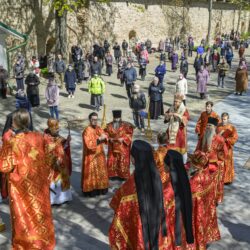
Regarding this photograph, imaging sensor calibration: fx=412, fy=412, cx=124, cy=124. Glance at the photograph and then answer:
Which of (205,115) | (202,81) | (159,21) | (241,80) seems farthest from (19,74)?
(159,21)

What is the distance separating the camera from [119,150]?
941cm

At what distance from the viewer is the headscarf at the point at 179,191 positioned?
4.84 m

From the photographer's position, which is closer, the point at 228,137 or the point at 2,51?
the point at 228,137

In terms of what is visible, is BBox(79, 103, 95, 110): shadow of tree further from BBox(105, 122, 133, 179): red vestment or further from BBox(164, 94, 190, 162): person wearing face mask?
BBox(164, 94, 190, 162): person wearing face mask

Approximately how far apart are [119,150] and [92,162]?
3.80ft

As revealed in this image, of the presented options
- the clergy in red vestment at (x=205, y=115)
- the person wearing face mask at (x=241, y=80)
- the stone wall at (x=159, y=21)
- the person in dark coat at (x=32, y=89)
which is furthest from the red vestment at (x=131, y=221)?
the stone wall at (x=159, y=21)

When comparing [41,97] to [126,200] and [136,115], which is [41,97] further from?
[126,200]

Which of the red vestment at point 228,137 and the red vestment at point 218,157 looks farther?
the red vestment at point 228,137

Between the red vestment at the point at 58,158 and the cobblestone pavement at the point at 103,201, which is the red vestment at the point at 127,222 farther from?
the red vestment at the point at 58,158

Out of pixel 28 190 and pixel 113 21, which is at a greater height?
pixel 113 21

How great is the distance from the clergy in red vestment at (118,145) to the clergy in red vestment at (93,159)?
26.3 inches

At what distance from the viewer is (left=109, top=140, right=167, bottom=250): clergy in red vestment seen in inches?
186

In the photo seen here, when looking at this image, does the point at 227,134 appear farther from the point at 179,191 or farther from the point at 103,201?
the point at 179,191

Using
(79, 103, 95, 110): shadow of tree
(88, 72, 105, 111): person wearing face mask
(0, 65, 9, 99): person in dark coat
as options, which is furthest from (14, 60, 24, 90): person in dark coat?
(88, 72, 105, 111): person wearing face mask
